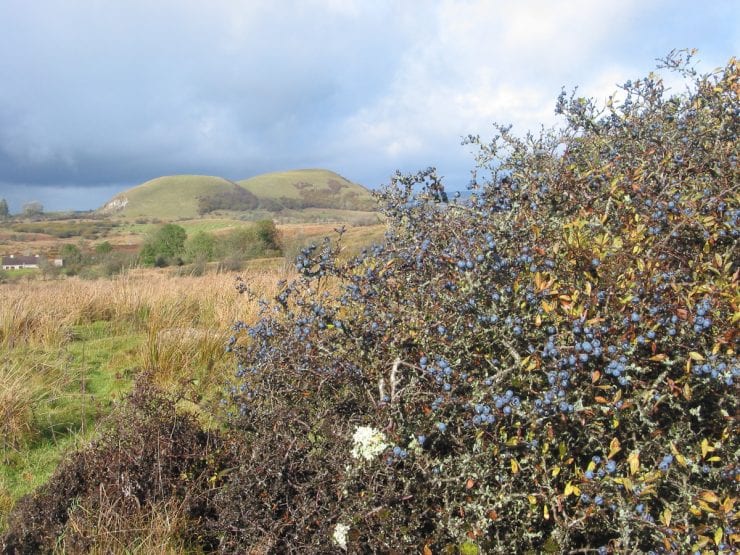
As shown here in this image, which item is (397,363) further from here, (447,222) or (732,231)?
(732,231)

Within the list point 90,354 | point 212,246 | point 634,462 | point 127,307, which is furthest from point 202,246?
point 634,462

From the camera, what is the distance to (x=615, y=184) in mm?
2568

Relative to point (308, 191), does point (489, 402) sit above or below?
below

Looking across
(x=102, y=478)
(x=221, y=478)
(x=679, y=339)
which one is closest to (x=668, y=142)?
(x=679, y=339)

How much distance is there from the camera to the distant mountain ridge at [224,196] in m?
152

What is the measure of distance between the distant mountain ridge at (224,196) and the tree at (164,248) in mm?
104548

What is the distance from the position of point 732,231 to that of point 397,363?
Result: 1444 millimetres

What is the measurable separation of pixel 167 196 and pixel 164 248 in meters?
139

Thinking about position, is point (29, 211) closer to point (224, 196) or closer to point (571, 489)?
point (224, 196)

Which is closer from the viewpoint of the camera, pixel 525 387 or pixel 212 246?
pixel 525 387

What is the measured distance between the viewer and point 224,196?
159500 millimetres

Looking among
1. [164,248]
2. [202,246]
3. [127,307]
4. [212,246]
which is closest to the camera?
[127,307]

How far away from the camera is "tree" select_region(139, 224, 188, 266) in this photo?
116ft

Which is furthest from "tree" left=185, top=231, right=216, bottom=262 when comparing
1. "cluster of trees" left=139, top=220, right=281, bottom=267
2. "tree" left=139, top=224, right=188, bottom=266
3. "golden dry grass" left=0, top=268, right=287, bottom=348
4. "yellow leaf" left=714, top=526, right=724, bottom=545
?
"yellow leaf" left=714, top=526, right=724, bottom=545
